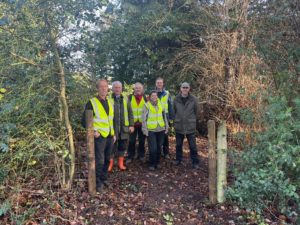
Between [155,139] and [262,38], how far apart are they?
9.83 ft

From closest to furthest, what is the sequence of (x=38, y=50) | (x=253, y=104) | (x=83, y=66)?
(x=38, y=50) → (x=83, y=66) → (x=253, y=104)

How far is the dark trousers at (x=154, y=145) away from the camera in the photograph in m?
7.06

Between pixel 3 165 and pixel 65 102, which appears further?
pixel 65 102

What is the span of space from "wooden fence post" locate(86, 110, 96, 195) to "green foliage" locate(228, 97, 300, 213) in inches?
91.4

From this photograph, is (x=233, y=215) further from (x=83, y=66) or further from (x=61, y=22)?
(x=61, y=22)

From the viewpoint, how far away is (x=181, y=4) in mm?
11555

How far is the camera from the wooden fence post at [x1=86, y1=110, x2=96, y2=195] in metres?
5.45

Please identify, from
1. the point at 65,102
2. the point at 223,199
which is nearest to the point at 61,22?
the point at 65,102

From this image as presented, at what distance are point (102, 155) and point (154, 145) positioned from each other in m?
1.57

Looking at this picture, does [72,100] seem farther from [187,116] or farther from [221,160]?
[221,160]

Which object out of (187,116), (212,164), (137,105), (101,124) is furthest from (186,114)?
(101,124)

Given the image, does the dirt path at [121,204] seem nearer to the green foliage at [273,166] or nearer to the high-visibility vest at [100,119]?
the green foliage at [273,166]

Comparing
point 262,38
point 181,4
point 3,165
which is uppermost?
point 181,4

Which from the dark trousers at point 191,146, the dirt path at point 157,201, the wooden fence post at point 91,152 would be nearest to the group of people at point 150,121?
the dark trousers at point 191,146
